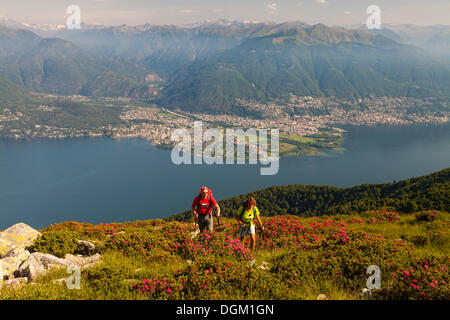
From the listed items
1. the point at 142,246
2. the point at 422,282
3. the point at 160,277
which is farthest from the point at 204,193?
the point at 422,282

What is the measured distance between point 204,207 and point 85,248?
4.89 metres

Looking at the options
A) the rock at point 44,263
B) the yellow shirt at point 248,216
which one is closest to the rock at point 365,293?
the yellow shirt at point 248,216

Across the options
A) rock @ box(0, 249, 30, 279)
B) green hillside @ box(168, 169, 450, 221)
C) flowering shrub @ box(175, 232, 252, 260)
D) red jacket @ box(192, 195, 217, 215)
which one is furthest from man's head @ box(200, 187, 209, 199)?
green hillside @ box(168, 169, 450, 221)

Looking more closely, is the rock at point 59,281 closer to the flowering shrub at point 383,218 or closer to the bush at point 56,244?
the bush at point 56,244

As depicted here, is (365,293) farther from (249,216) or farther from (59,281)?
(59,281)

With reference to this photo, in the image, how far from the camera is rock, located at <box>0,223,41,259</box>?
10.7 metres

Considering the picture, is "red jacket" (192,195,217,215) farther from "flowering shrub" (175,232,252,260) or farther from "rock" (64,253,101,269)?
"rock" (64,253,101,269)

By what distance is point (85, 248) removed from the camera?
11094 mm

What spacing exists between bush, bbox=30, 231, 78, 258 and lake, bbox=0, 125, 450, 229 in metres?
102

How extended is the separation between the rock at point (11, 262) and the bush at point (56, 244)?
78 cm

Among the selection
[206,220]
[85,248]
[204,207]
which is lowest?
[85,248]

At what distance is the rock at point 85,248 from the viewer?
11.0 m
